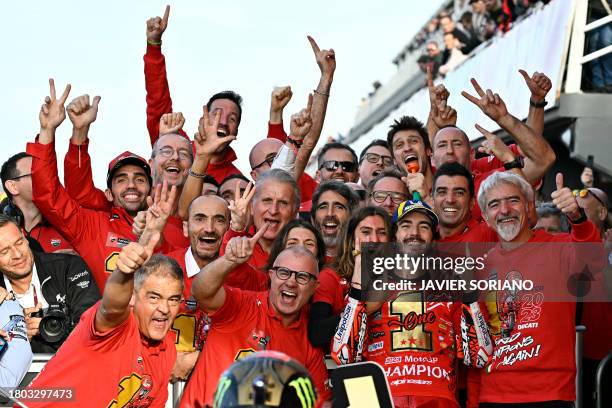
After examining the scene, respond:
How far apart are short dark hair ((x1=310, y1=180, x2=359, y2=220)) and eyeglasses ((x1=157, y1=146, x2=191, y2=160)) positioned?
1.18 metres

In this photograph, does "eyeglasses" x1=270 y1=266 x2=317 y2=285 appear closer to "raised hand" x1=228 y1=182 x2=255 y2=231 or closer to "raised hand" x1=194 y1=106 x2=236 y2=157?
"raised hand" x1=228 y1=182 x2=255 y2=231

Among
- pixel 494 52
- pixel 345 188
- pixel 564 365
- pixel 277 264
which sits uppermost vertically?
pixel 494 52


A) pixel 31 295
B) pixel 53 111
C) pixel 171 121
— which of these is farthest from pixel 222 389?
pixel 171 121

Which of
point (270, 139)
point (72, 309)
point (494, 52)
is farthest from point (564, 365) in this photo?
point (494, 52)

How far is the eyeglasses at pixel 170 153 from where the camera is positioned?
8.50 metres

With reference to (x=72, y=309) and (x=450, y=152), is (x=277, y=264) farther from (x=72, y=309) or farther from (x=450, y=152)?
(x=450, y=152)

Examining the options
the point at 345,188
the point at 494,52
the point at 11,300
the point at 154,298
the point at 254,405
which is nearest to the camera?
the point at 254,405

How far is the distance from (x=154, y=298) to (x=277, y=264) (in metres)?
0.89

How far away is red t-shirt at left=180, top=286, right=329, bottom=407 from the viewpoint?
6398 mm

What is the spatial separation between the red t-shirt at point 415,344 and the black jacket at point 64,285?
5.69ft

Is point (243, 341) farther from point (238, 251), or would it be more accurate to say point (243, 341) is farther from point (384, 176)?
point (384, 176)

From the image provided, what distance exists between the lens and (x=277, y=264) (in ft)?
21.6

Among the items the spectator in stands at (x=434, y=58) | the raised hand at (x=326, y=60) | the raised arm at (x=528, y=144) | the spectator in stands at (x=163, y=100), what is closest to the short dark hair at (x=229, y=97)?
the spectator in stands at (x=163, y=100)

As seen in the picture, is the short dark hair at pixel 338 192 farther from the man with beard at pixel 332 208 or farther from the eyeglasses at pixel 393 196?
the eyeglasses at pixel 393 196
